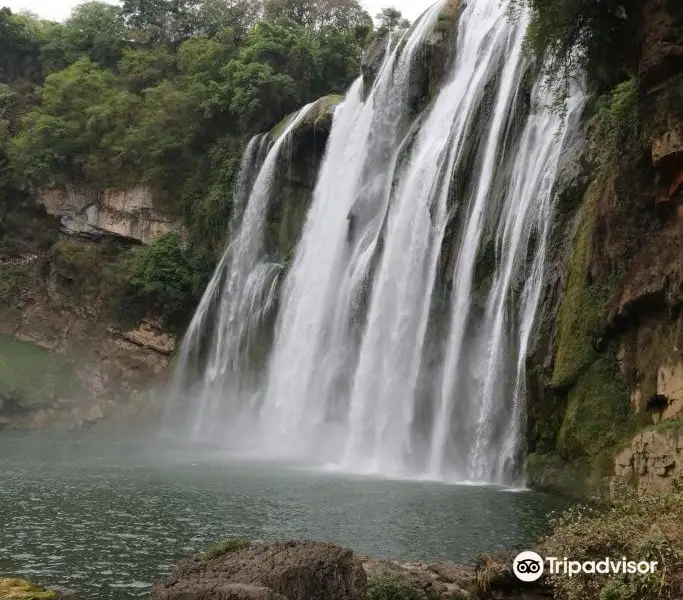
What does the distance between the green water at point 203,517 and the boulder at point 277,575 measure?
218 centimetres

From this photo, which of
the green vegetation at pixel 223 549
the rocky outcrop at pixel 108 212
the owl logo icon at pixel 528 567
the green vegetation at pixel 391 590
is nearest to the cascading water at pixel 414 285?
the rocky outcrop at pixel 108 212

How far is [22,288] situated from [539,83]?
103ft

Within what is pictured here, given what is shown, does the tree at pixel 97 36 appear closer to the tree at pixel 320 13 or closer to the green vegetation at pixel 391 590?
the tree at pixel 320 13

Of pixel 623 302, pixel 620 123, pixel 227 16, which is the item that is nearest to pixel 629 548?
pixel 623 302

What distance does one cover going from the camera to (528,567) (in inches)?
294

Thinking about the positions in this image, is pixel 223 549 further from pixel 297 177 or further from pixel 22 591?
pixel 297 177

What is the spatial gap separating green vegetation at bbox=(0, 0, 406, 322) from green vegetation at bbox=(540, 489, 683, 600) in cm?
2869

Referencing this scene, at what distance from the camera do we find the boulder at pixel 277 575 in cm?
675

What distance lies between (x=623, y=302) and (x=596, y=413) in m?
2.23

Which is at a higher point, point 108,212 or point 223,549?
point 108,212

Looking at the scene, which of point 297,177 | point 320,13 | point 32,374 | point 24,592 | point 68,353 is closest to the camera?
point 24,592

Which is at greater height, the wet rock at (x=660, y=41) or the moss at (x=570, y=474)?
the wet rock at (x=660, y=41)

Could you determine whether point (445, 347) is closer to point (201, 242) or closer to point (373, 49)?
point (373, 49)

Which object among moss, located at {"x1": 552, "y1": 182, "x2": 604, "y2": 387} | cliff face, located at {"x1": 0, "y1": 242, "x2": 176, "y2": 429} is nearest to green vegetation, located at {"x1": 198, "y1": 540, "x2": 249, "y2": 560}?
moss, located at {"x1": 552, "y1": 182, "x2": 604, "y2": 387}
